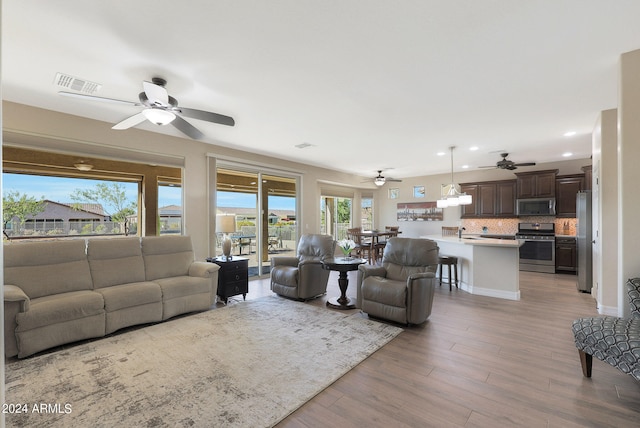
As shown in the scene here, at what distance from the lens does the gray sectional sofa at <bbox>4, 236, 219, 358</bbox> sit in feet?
9.95

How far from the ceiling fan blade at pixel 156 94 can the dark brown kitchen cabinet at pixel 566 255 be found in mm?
7937

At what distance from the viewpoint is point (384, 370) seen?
2797 mm

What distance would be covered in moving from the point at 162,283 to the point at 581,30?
494 cm

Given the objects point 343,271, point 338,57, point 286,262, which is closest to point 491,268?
point 343,271

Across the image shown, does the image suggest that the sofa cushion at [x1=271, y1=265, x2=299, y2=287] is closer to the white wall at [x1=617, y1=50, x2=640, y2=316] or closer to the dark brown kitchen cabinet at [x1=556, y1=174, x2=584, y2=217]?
the white wall at [x1=617, y1=50, x2=640, y2=316]

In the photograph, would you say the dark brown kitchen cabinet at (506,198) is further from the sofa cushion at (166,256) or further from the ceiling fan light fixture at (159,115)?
the ceiling fan light fixture at (159,115)

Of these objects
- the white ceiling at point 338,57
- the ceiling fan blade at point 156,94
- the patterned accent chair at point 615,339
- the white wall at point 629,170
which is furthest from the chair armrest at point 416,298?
the ceiling fan blade at point 156,94

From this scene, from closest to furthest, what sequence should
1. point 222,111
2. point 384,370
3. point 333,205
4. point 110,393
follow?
point 110,393
point 384,370
point 222,111
point 333,205

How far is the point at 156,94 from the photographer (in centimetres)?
279

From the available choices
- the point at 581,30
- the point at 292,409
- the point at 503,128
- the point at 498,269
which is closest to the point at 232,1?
the point at 581,30

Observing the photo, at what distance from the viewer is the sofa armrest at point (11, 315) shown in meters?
2.90

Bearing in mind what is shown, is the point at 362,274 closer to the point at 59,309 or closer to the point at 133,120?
the point at 133,120

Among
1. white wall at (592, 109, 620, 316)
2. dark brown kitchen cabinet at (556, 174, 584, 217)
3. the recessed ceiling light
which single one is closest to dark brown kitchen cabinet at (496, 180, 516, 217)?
dark brown kitchen cabinet at (556, 174, 584, 217)

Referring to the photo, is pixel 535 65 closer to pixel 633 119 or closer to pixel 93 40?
pixel 633 119
